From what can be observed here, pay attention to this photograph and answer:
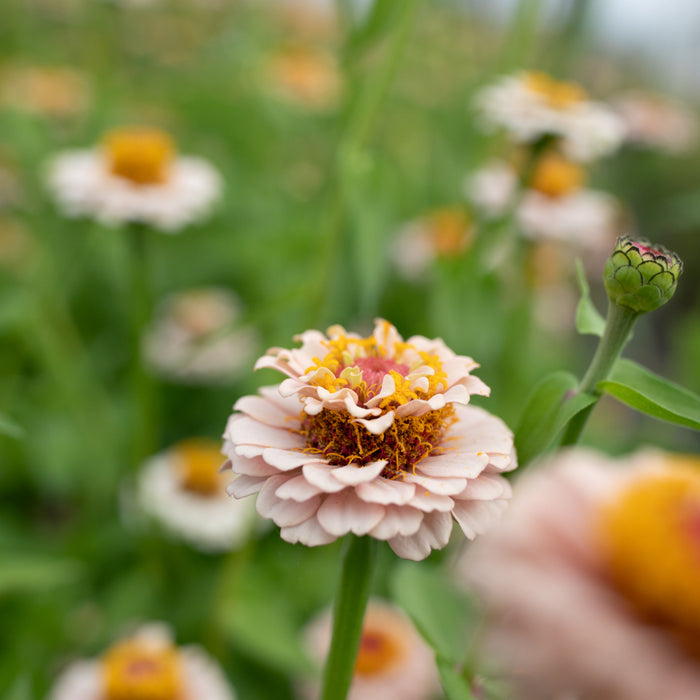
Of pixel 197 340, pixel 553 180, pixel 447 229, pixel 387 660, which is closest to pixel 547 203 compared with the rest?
pixel 553 180

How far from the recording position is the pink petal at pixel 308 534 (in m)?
0.29

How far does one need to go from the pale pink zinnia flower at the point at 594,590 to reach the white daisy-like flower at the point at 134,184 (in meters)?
0.62

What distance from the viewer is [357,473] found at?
0.30m

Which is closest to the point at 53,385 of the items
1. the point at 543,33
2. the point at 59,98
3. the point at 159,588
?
the point at 159,588

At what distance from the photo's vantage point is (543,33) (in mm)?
2482

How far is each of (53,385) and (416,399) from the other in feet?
2.50

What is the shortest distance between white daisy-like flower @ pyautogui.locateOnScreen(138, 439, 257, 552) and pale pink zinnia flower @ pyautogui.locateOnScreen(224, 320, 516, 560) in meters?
0.48

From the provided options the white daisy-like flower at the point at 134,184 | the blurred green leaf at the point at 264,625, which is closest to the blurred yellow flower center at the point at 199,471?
the blurred green leaf at the point at 264,625

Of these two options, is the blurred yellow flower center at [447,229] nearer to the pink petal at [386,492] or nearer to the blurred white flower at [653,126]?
the blurred white flower at [653,126]

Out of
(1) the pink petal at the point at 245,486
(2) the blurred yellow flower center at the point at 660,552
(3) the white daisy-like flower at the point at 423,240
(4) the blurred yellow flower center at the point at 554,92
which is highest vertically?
(4) the blurred yellow flower center at the point at 554,92

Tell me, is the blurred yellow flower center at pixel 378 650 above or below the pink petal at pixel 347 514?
below

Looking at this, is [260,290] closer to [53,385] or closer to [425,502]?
[53,385]

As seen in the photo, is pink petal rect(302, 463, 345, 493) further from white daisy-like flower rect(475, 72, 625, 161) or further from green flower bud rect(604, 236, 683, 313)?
white daisy-like flower rect(475, 72, 625, 161)

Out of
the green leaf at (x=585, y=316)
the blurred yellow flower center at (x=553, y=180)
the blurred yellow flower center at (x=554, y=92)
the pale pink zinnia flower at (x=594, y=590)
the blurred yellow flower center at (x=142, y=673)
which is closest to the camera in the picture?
Result: the pale pink zinnia flower at (x=594, y=590)
